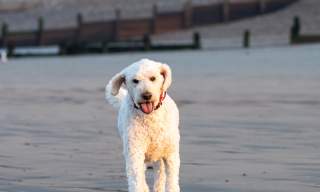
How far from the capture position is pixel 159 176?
896cm

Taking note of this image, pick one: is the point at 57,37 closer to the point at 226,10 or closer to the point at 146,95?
the point at 226,10

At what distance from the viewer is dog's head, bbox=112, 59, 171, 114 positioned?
8.34 m

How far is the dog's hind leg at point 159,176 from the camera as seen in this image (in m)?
8.95

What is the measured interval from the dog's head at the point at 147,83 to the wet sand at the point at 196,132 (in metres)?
1.22

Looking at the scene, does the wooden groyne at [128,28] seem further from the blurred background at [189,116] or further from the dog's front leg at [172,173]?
the dog's front leg at [172,173]

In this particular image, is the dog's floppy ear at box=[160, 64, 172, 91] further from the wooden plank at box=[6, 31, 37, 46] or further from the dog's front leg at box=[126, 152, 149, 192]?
the wooden plank at box=[6, 31, 37, 46]

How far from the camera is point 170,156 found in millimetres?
8742

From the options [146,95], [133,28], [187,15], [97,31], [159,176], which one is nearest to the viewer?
[146,95]

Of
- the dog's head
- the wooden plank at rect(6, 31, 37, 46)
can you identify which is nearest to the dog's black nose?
the dog's head

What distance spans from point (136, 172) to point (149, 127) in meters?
0.40

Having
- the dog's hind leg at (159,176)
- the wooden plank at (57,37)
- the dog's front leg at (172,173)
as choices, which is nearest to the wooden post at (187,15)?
the wooden plank at (57,37)

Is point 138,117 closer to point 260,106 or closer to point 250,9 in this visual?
point 260,106

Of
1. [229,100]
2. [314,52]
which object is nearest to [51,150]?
[229,100]

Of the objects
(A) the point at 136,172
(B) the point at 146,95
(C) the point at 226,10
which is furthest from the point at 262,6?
(B) the point at 146,95
